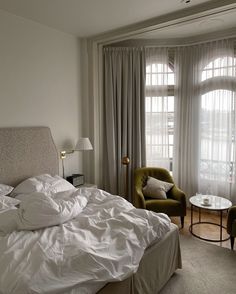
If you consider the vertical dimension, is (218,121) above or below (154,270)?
above

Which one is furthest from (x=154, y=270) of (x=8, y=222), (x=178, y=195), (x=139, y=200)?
(x=178, y=195)

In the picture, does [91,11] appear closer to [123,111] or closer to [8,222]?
[123,111]

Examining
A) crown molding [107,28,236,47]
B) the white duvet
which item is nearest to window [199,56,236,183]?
crown molding [107,28,236,47]

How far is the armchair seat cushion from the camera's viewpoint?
3398 mm

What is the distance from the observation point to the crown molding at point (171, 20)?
2.81m

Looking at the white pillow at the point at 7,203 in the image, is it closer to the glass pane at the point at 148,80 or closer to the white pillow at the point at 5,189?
the white pillow at the point at 5,189

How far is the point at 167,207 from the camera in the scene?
3.41 meters

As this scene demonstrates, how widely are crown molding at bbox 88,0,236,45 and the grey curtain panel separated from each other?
41 cm

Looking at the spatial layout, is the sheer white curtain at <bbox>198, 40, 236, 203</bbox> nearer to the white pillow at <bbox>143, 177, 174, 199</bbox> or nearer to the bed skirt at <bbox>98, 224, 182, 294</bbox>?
the white pillow at <bbox>143, 177, 174, 199</bbox>

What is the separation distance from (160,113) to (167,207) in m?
1.65

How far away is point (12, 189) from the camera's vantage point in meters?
2.87

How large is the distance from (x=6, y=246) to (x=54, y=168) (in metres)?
1.94

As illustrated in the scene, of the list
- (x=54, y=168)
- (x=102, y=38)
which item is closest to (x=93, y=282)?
(x=54, y=168)

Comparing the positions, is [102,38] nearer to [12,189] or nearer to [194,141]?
[194,141]
